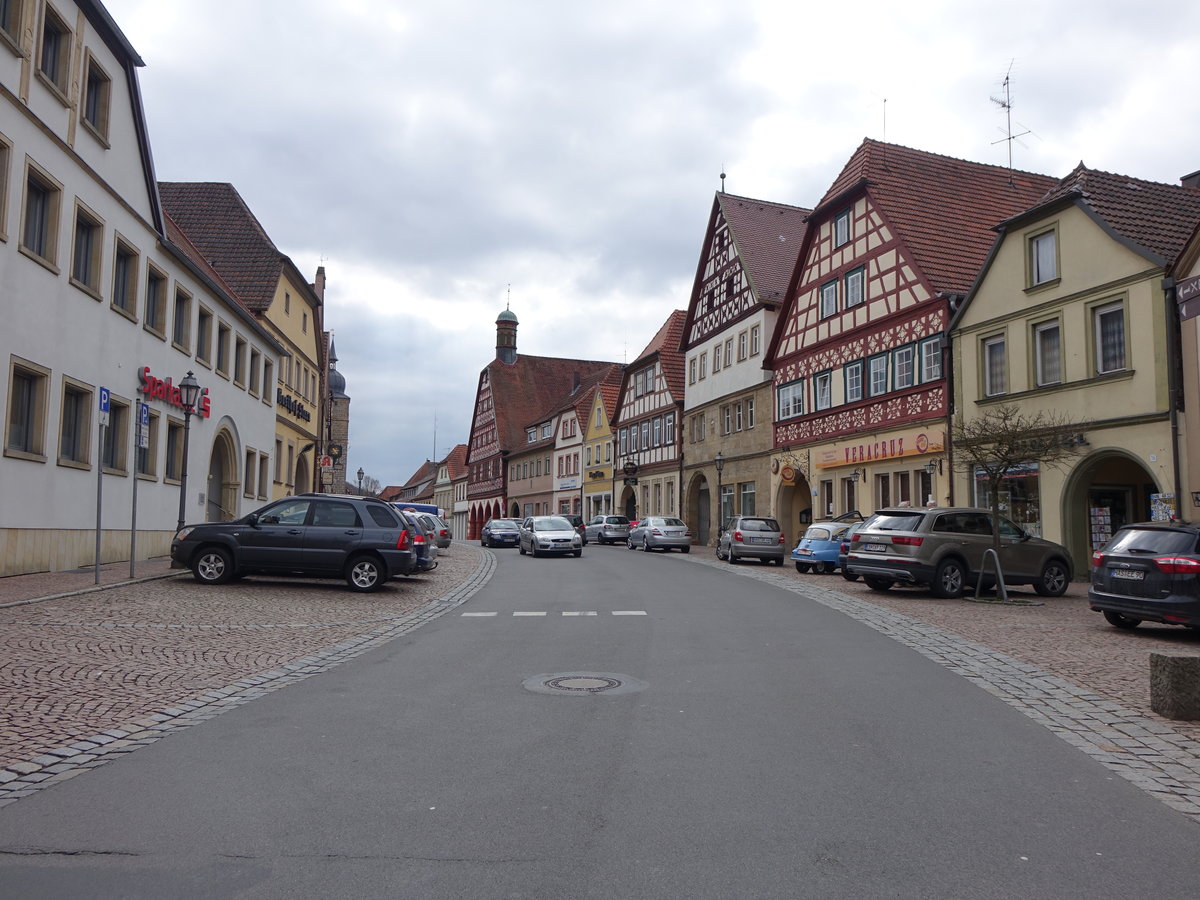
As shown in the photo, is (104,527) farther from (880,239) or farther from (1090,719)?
(880,239)

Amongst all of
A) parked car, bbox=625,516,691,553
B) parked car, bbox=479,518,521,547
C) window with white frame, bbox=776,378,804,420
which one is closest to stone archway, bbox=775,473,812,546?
window with white frame, bbox=776,378,804,420

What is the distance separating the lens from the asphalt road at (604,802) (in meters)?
4.18

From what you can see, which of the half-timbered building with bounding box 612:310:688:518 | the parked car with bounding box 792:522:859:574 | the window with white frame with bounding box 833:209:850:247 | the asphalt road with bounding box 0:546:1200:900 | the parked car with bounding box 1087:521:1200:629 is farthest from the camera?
the half-timbered building with bounding box 612:310:688:518

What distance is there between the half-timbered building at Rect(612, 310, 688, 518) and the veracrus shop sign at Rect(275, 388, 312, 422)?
57.5 feet

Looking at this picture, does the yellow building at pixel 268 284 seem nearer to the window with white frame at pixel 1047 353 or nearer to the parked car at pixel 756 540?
the parked car at pixel 756 540

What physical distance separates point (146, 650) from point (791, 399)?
3089cm

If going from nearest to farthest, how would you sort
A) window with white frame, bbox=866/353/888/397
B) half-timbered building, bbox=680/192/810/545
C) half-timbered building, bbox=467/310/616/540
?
window with white frame, bbox=866/353/888/397 → half-timbered building, bbox=680/192/810/545 → half-timbered building, bbox=467/310/616/540

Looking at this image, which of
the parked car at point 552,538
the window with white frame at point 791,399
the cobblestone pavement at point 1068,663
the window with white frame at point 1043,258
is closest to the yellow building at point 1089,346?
the window with white frame at point 1043,258

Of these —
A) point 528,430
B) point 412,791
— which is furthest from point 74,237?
point 528,430

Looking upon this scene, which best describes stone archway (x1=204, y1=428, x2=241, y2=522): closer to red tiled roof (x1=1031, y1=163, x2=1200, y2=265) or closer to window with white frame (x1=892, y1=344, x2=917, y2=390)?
window with white frame (x1=892, y1=344, x2=917, y2=390)

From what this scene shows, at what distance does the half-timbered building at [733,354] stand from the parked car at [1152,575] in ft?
87.8

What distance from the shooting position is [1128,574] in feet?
42.7

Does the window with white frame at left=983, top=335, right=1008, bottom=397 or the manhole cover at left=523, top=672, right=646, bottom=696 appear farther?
the window with white frame at left=983, top=335, right=1008, bottom=397

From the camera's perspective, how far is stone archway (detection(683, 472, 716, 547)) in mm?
48925
